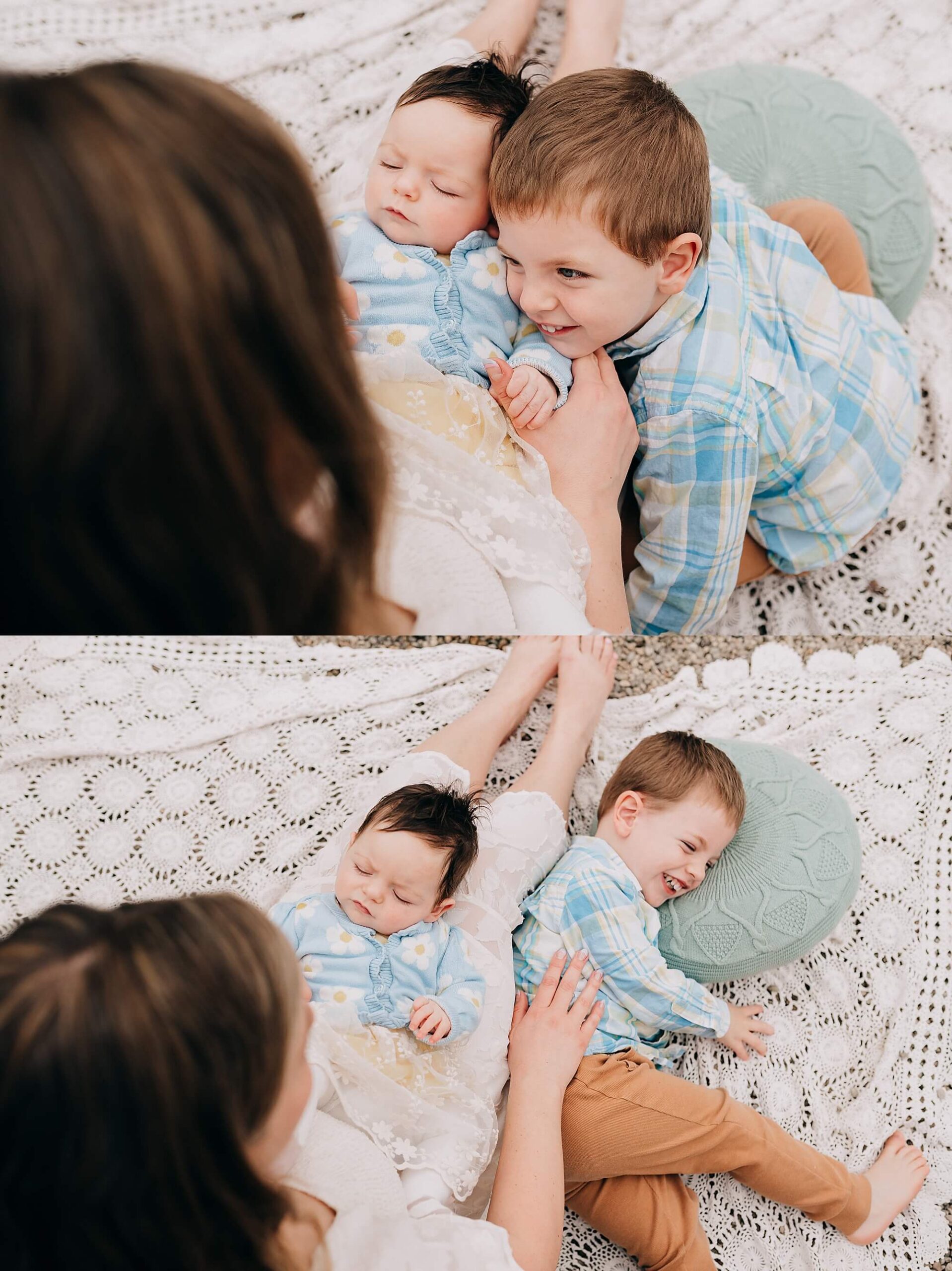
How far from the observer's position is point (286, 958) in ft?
1.76

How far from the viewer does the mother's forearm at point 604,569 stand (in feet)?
2.40

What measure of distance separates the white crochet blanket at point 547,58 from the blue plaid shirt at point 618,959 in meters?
0.33

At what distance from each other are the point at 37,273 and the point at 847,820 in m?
0.90

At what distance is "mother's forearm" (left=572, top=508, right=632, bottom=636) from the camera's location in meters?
0.73

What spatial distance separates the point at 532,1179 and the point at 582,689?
477 millimetres

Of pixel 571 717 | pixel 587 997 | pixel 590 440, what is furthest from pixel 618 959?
pixel 590 440

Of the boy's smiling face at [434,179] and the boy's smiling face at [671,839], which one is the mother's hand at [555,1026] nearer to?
the boy's smiling face at [671,839]

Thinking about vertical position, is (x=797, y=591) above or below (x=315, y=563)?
below

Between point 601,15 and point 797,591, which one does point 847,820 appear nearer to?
point 797,591

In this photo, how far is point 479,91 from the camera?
71 centimetres

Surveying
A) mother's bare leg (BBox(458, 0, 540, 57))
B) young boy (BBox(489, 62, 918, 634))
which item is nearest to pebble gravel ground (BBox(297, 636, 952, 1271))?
young boy (BBox(489, 62, 918, 634))

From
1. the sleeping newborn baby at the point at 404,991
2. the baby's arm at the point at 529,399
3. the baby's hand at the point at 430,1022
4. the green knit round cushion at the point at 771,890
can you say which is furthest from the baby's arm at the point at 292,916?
the baby's arm at the point at 529,399

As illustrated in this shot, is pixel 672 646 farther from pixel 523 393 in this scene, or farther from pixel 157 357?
pixel 157 357

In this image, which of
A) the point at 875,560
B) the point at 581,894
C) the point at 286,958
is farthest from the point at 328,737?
the point at 875,560
